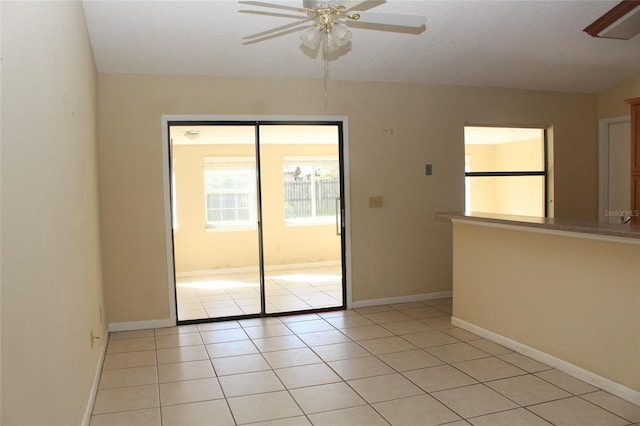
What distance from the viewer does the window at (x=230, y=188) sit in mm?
6113

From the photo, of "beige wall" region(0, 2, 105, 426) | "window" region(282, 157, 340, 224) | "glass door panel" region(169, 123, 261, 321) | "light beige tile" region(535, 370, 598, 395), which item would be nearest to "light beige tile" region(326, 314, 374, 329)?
"glass door panel" region(169, 123, 261, 321)

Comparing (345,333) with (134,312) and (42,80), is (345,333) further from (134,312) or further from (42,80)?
(42,80)

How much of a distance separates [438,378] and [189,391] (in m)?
1.55

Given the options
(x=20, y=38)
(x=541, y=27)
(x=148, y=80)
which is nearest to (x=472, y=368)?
(x=541, y=27)

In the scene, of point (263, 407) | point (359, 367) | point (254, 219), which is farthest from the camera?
point (254, 219)

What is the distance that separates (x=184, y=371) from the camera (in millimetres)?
3568

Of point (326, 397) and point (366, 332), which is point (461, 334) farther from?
point (326, 397)

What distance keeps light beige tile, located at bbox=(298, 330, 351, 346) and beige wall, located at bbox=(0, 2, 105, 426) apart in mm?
1608

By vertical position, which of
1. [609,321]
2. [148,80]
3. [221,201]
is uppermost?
[148,80]

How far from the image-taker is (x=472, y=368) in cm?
347

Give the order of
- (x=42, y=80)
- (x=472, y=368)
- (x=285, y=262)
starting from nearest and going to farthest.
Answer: (x=42, y=80), (x=472, y=368), (x=285, y=262)

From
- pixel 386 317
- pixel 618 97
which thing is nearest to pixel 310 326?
pixel 386 317

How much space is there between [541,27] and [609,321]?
8.17 feet

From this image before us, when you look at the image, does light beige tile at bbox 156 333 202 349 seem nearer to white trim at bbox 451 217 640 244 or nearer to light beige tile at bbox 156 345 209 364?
light beige tile at bbox 156 345 209 364
